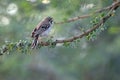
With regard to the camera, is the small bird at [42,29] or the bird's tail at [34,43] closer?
the bird's tail at [34,43]

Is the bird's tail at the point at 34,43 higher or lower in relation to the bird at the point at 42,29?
lower

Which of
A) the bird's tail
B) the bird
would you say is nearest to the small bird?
the bird

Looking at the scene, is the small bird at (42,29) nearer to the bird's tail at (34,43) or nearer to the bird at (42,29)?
the bird at (42,29)

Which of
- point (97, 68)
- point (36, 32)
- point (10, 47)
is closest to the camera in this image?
point (10, 47)

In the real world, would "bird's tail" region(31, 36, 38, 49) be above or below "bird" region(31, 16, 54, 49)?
below

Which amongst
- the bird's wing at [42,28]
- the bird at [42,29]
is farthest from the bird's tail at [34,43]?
the bird's wing at [42,28]

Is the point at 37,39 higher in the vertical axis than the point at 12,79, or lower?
higher

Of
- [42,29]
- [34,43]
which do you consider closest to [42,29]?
[42,29]

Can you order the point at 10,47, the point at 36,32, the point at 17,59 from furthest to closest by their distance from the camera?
the point at 17,59 < the point at 36,32 < the point at 10,47

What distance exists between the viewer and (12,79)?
15.5 m

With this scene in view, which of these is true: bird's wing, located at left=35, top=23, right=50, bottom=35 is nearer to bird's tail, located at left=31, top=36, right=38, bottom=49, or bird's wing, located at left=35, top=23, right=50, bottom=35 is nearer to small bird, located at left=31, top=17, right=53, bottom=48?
small bird, located at left=31, top=17, right=53, bottom=48

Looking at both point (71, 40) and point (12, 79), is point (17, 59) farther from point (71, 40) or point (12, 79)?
point (71, 40)

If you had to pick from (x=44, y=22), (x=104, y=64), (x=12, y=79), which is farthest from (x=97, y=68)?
(x=44, y=22)

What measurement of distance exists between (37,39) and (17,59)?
965 centimetres
